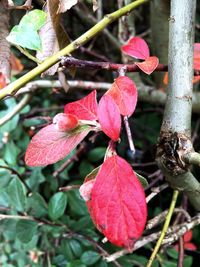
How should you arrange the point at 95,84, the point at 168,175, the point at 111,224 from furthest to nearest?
the point at 95,84 → the point at 168,175 → the point at 111,224

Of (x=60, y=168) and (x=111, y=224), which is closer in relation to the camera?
(x=111, y=224)

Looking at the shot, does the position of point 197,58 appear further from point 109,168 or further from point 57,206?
point 57,206

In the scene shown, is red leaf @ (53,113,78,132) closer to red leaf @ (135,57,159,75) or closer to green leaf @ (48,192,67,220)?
red leaf @ (135,57,159,75)

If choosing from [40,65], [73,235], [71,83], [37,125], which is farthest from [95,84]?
[40,65]

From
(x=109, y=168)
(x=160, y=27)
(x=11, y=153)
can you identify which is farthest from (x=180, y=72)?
(x=11, y=153)

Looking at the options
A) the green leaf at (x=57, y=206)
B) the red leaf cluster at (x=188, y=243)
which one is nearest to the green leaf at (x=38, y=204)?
the green leaf at (x=57, y=206)

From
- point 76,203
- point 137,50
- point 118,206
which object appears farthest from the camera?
point 76,203

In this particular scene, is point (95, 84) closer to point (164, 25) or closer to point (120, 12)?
point (164, 25)
